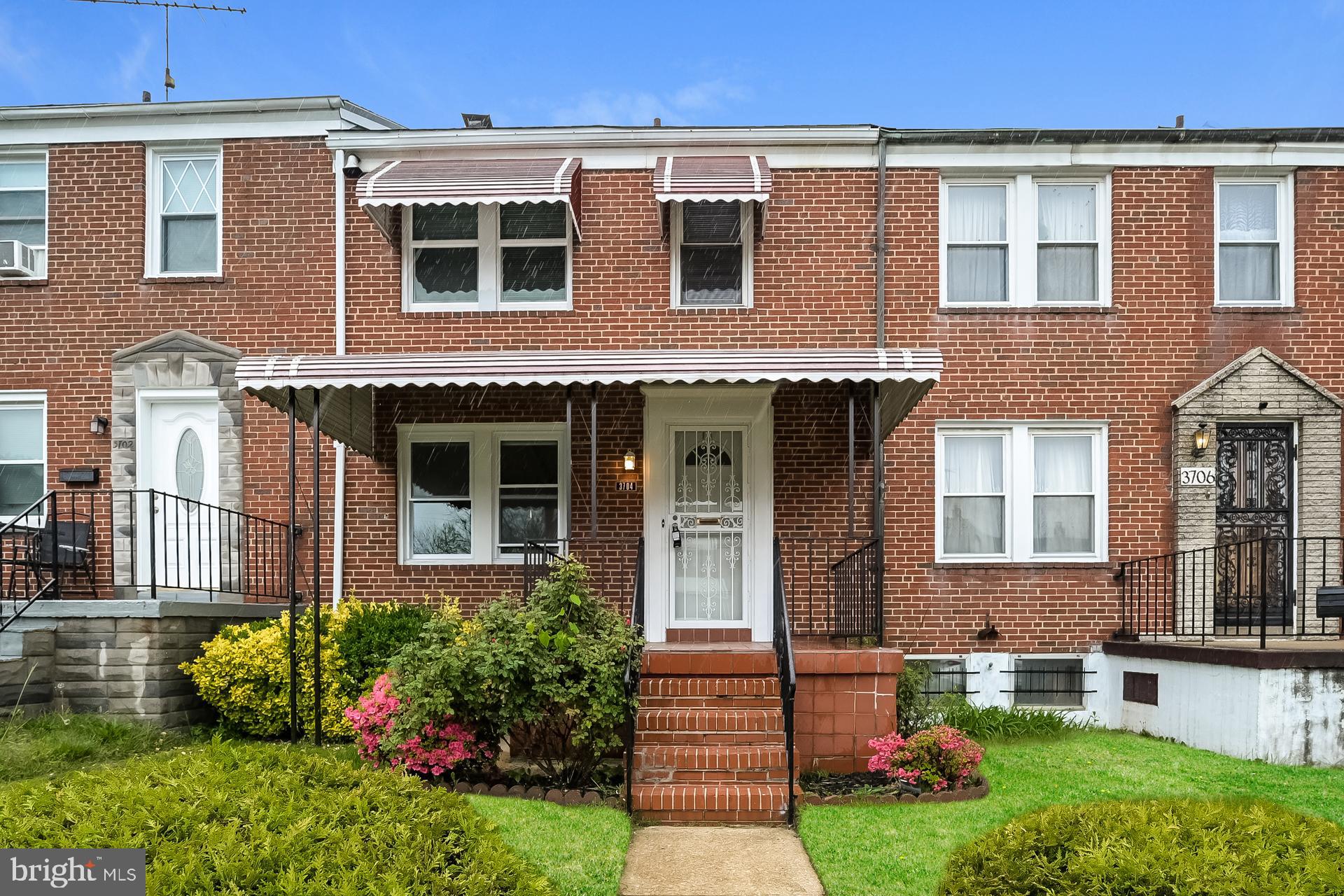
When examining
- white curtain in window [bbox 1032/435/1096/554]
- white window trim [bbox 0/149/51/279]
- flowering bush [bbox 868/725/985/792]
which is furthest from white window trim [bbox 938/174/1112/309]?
white window trim [bbox 0/149/51/279]

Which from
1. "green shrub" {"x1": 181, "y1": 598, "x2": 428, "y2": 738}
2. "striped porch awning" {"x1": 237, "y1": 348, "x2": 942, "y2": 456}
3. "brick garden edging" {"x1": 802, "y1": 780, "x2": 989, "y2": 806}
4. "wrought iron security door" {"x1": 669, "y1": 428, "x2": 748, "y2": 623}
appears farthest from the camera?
"wrought iron security door" {"x1": 669, "y1": 428, "x2": 748, "y2": 623}

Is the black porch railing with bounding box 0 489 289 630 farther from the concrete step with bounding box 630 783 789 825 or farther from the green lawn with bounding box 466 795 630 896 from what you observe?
the concrete step with bounding box 630 783 789 825

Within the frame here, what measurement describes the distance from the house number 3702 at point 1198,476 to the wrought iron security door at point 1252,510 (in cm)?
27

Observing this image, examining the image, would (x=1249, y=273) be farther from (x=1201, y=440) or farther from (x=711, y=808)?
(x=711, y=808)

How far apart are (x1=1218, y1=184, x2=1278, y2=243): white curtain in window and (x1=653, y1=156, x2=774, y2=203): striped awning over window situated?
5.07 m

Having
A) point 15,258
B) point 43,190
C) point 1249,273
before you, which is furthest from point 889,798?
point 43,190

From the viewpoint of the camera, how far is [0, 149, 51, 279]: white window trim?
11.3 metres

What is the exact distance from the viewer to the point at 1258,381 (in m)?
10.8

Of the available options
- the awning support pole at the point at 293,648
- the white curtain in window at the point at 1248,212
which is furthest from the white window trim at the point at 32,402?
the white curtain in window at the point at 1248,212

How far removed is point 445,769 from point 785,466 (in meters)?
4.97

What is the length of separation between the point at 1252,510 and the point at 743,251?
240 inches

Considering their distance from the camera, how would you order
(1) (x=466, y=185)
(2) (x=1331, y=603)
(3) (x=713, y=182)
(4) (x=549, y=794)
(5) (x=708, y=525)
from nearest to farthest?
1. (4) (x=549, y=794)
2. (2) (x=1331, y=603)
3. (3) (x=713, y=182)
4. (1) (x=466, y=185)
5. (5) (x=708, y=525)

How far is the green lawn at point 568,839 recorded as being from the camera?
5516 mm

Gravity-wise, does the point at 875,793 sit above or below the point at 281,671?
below
